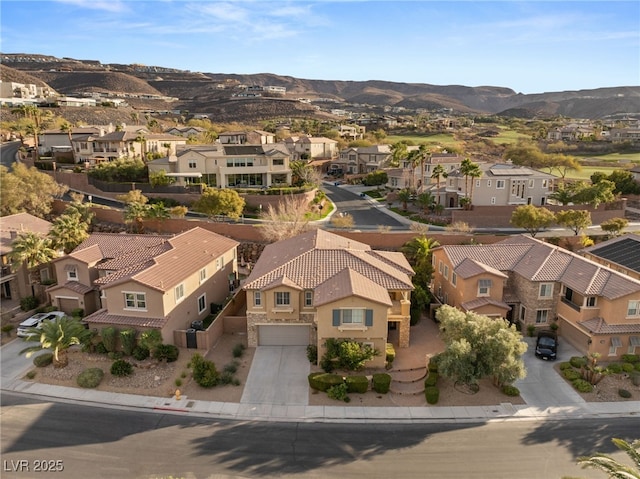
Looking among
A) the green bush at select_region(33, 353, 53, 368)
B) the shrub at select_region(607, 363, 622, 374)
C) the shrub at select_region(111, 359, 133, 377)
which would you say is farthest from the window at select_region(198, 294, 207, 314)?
the shrub at select_region(607, 363, 622, 374)

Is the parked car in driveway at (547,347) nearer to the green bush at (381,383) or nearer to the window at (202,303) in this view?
the green bush at (381,383)

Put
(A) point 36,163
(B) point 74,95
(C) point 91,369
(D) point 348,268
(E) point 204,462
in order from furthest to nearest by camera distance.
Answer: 1. (B) point 74,95
2. (A) point 36,163
3. (D) point 348,268
4. (C) point 91,369
5. (E) point 204,462

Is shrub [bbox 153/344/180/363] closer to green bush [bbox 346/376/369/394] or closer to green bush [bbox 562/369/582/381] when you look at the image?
green bush [bbox 346/376/369/394]

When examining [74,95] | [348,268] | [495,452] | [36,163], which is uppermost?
[74,95]

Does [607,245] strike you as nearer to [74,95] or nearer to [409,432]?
[409,432]

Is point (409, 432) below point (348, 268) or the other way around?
below

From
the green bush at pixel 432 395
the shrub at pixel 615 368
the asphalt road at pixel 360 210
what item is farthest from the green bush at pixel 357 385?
the asphalt road at pixel 360 210

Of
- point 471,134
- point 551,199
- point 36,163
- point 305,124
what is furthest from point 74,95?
point 551,199

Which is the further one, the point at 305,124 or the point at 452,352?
the point at 305,124
